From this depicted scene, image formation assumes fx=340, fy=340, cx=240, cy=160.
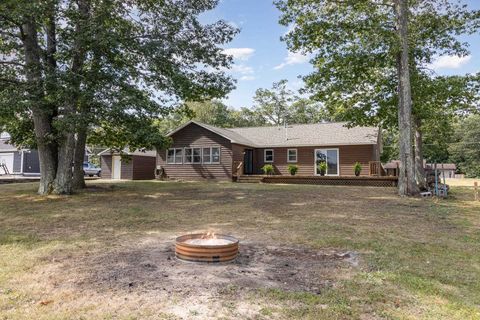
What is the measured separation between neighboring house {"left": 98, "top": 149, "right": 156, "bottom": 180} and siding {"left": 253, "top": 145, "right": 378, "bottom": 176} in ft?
30.0

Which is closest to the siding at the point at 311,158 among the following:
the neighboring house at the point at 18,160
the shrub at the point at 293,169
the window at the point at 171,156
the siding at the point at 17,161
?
the shrub at the point at 293,169

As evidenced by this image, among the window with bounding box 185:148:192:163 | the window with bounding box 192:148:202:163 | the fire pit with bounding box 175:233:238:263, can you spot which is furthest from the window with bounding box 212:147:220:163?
the fire pit with bounding box 175:233:238:263

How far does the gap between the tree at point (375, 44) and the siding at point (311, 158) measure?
14.6 feet

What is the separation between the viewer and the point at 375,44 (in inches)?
552

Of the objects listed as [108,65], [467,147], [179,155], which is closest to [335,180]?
[179,155]

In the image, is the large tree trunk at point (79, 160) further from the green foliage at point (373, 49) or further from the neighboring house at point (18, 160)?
the neighboring house at point (18, 160)

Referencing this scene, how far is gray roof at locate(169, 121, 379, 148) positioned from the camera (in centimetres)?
2162

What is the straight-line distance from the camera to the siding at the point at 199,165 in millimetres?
21922

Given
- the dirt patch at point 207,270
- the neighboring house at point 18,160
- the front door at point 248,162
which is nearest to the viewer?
the dirt patch at point 207,270

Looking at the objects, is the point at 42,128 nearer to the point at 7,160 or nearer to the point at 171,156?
the point at 171,156

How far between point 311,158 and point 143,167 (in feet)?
43.9

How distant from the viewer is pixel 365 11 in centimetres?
1551

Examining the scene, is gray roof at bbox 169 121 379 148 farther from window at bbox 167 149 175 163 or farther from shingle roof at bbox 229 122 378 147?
window at bbox 167 149 175 163

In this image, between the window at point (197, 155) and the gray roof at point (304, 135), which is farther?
the window at point (197, 155)
